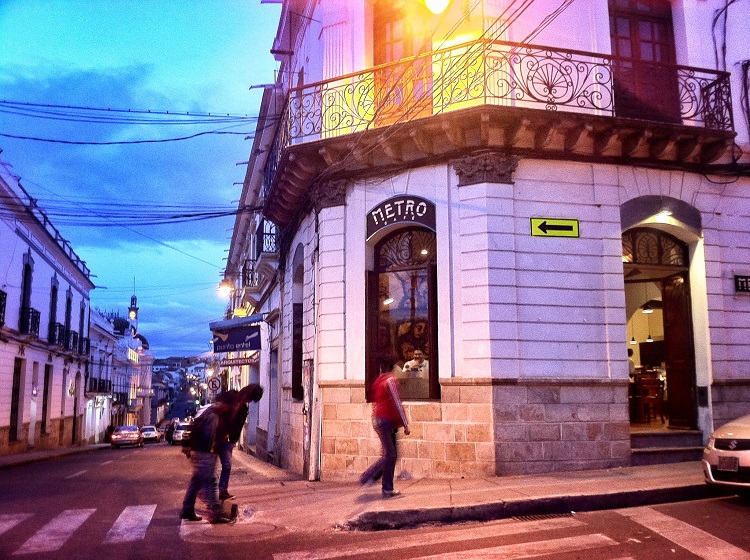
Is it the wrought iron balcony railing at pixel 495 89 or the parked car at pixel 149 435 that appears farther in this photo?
the parked car at pixel 149 435

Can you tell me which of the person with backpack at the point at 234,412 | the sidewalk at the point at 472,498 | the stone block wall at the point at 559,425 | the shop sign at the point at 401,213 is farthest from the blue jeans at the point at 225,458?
the shop sign at the point at 401,213

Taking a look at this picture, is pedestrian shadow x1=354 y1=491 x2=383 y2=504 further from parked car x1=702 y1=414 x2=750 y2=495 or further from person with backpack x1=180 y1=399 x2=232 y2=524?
parked car x1=702 y1=414 x2=750 y2=495

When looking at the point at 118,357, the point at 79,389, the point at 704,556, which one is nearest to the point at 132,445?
the point at 79,389

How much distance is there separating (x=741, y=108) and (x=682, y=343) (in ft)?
15.0

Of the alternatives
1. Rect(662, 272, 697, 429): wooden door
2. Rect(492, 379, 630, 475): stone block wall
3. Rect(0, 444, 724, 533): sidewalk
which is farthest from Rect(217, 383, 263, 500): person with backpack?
Rect(662, 272, 697, 429): wooden door

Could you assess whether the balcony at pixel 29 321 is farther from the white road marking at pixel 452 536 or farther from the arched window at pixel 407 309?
the white road marking at pixel 452 536

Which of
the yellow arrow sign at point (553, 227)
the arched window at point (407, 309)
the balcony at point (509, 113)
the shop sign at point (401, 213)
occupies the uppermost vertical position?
the balcony at point (509, 113)

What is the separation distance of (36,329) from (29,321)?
110 cm

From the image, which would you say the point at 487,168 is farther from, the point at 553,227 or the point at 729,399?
the point at 729,399

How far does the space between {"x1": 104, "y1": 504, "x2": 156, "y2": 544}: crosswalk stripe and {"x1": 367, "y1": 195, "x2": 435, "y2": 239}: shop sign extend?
227 inches

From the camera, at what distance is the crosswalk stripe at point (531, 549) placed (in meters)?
6.42

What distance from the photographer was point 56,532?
25.9 ft

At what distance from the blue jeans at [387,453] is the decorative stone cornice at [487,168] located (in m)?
4.34

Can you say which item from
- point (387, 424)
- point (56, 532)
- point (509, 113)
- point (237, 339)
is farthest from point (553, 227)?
point (237, 339)
